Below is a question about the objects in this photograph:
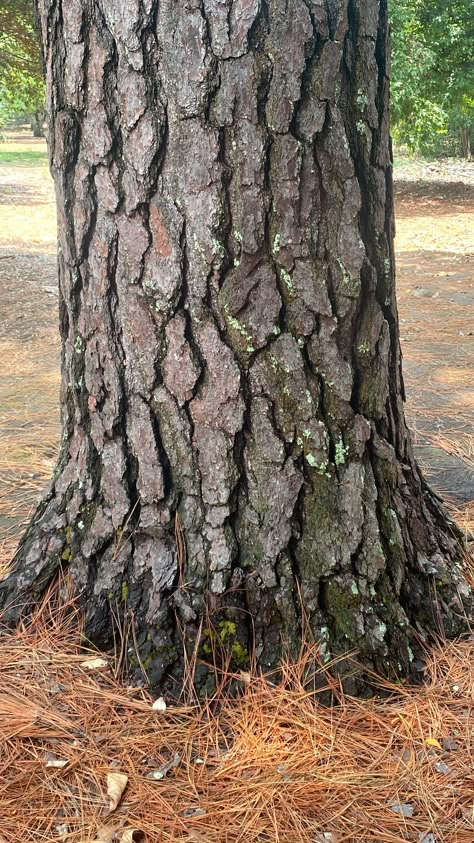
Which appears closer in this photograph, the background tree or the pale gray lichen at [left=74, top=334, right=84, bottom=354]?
the pale gray lichen at [left=74, top=334, right=84, bottom=354]

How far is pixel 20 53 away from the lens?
7145 millimetres

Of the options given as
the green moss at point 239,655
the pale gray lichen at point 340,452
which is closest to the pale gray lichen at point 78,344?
the pale gray lichen at point 340,452

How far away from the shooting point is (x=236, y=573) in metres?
1.80

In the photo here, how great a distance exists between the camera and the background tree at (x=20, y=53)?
229 inches

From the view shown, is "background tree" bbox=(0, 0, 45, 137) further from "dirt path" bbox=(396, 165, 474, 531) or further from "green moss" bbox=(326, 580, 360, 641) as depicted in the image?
"green moss" bbox=(326, 580, 360, 641)

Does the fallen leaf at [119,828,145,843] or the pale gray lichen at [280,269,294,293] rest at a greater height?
the pale gray lichen at [280,269,294,293]

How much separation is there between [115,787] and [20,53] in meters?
7.33

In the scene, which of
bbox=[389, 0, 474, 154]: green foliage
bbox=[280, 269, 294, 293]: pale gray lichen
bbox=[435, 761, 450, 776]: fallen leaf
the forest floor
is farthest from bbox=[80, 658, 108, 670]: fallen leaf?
bbox=[389, 0, 474, 154]: green foliage

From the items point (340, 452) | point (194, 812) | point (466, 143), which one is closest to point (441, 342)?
point (340, 452)

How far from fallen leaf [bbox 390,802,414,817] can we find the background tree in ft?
17.2

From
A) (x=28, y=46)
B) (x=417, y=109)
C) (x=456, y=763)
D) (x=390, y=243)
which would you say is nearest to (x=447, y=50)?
(x=417, y=109)

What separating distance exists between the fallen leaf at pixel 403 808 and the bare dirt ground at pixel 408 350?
1223 mm

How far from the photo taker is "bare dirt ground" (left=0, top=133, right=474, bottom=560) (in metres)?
3.05

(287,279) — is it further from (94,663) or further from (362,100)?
(94,663)
